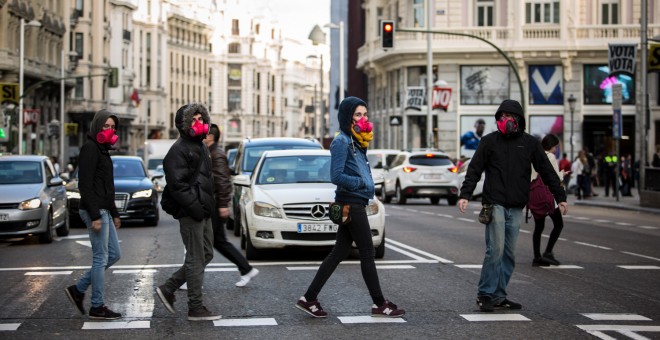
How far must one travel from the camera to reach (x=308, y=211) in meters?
16.2

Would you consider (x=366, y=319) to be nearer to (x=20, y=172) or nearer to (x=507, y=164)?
(x=507, y=164)

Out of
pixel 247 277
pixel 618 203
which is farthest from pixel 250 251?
pixel 618 203

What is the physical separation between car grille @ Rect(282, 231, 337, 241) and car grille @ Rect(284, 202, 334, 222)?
0.64 feet

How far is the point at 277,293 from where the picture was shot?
12.7 meters

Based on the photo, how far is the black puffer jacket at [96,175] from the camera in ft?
35.4

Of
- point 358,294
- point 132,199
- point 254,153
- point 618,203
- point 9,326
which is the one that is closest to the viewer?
point 9,326

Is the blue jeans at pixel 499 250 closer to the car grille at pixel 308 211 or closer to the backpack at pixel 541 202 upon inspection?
the backpack at pixel 541 202

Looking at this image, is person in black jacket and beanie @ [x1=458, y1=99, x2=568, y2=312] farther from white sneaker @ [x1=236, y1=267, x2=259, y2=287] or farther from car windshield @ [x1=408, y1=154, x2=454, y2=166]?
car windshield @ [x1=408, y1=154, x2=454, y2=166]

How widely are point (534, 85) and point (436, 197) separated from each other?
71.8 feet

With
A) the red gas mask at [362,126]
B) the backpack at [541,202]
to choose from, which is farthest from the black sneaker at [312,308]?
the backpack at [541,202]

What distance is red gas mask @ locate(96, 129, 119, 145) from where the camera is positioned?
10.9 m

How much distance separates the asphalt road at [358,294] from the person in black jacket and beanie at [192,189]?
341mm

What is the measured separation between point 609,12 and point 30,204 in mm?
41210

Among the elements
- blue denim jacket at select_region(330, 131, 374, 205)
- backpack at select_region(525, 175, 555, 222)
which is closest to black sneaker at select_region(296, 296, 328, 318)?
blue denim jacket at select_region(330, 131, 374, 205)
